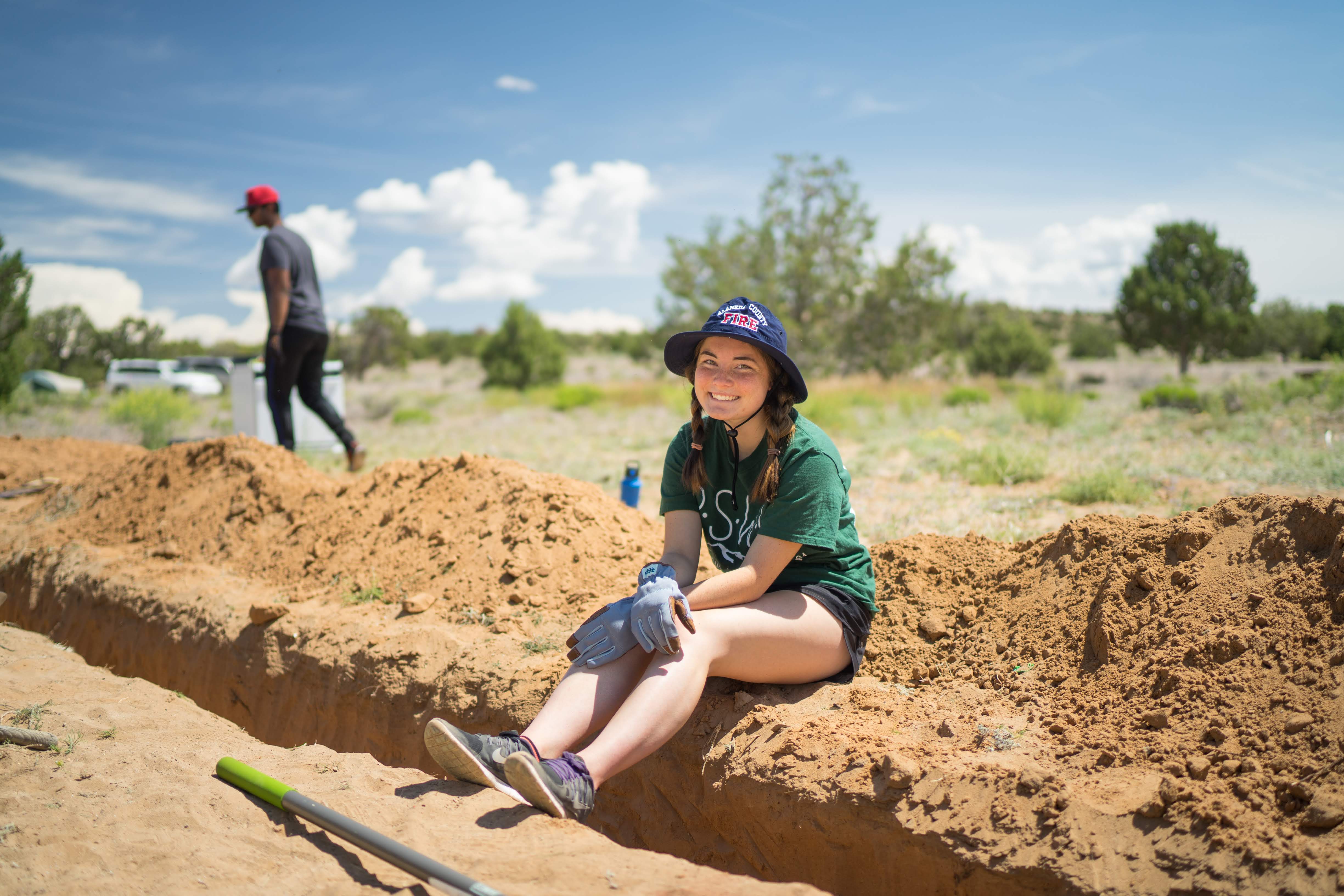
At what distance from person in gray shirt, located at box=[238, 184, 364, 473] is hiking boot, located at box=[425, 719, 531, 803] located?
4601 mm

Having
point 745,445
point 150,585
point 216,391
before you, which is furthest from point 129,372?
point 745,445

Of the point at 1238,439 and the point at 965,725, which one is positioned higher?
the point at 1238,439

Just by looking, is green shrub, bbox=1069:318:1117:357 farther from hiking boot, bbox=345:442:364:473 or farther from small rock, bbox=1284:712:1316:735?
small rock, bbox=1284:712:1316:735

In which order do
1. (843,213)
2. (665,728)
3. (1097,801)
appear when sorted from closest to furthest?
1. (1097,801)
2. (665,728)
3. (843,213)

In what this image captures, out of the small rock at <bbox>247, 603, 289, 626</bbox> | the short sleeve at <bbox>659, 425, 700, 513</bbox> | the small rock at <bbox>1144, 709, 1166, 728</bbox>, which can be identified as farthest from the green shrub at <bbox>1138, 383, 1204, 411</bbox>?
the small rock at <bbox>247, 603, 289, 626</bbox>

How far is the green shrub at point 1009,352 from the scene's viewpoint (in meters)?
27.3

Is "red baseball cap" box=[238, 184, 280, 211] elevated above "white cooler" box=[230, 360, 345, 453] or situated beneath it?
elevated above

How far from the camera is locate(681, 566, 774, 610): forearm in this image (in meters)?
2.39

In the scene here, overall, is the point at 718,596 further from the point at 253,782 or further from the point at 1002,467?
the point at 1002,467

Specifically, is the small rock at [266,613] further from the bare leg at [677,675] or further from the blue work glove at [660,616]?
the blue work glove at [660,616]

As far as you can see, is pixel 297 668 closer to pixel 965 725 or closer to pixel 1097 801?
pixel 965 725

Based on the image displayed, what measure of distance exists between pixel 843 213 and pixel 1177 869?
22029mm

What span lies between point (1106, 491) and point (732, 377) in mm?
4414

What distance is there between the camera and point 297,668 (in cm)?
361
